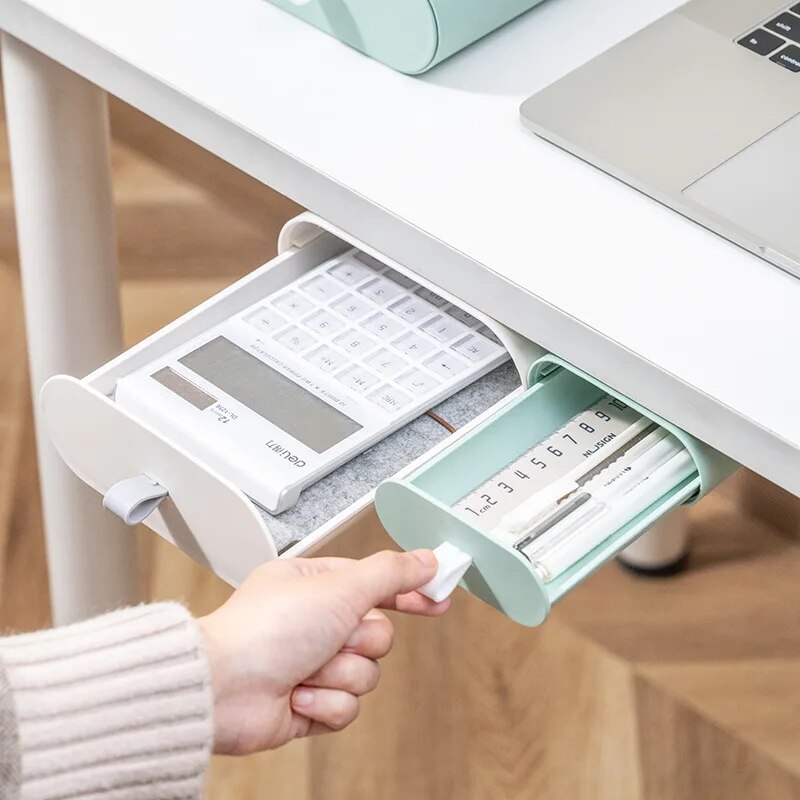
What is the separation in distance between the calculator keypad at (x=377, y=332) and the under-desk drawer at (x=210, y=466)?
2 cm

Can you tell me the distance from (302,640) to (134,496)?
10cm

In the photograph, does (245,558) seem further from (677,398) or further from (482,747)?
(482,747)

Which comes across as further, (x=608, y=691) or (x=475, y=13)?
(x=608, y=691)

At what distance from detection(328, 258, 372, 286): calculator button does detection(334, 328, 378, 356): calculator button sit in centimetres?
4

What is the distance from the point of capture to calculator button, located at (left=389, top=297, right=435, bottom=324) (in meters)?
0.70

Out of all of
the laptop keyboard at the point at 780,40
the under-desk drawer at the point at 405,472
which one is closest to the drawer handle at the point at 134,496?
the under-desk drawer at the point at 405,472

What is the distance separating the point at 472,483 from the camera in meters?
0.61

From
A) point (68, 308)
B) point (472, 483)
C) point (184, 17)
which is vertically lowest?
point (68, 308)

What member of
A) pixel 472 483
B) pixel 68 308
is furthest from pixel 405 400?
pixel 68 308

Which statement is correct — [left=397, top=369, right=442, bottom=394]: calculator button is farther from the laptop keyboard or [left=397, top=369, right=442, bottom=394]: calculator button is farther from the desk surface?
the laptop keyboard

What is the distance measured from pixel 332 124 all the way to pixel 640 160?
150 millimetres

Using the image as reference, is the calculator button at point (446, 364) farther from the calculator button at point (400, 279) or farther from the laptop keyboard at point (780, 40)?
the laptop keyboard at point (780, 40)

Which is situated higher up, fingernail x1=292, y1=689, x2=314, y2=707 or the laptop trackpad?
the laptop trackpad

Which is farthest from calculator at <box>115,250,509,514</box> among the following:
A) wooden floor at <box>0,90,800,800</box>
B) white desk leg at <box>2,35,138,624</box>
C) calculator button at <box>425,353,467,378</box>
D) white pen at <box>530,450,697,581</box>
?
wooden floor at <box>0,90,800,800</box>
